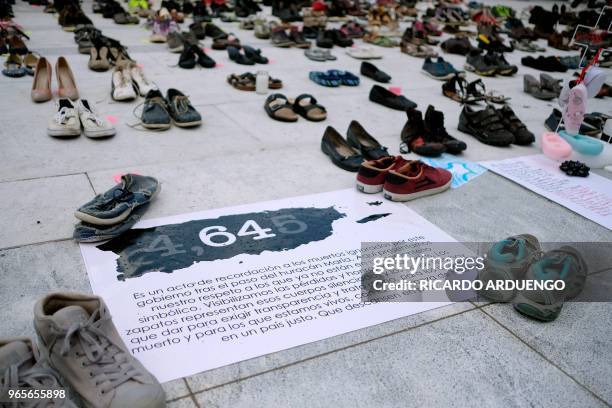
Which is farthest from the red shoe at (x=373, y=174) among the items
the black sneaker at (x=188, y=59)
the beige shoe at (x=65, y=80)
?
the black sneaker at (x=188, y=59)

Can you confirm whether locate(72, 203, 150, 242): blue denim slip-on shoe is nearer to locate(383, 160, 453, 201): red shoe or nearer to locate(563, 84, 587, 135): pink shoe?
locate(383, 160, 453, 201): red shoe

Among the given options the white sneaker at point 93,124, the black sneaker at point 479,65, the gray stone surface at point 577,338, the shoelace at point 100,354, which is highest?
the black sneaker at point 479,65

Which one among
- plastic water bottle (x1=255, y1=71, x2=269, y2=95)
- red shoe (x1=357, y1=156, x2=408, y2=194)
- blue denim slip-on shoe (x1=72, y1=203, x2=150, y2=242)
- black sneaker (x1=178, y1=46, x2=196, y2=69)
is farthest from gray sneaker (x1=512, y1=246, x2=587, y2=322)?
black sneaker (x1=178, y1=46, x2=196, y2=69)

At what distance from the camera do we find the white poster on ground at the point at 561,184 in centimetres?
285

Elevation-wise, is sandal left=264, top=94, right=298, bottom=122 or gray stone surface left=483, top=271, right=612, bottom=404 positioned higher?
sandal left=264, top=94, right=298, bottom=122

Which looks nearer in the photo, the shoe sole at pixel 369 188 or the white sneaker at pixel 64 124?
the shoe sole at pixel 369 188

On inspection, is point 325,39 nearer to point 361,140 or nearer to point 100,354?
A: point 361,140

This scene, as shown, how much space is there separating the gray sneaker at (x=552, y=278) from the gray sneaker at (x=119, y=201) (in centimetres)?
175

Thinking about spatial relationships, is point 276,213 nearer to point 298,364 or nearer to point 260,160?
point 260,160

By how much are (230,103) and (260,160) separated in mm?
1157

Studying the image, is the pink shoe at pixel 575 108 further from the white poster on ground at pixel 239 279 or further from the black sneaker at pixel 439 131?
the white poster on ground at pixel 239 279

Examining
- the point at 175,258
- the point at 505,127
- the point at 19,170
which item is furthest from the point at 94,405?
the point at 505,127

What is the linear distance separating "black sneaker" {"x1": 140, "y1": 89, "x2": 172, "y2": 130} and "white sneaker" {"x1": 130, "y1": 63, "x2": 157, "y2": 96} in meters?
0.49

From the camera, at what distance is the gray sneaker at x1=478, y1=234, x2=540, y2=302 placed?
197 centimetres
